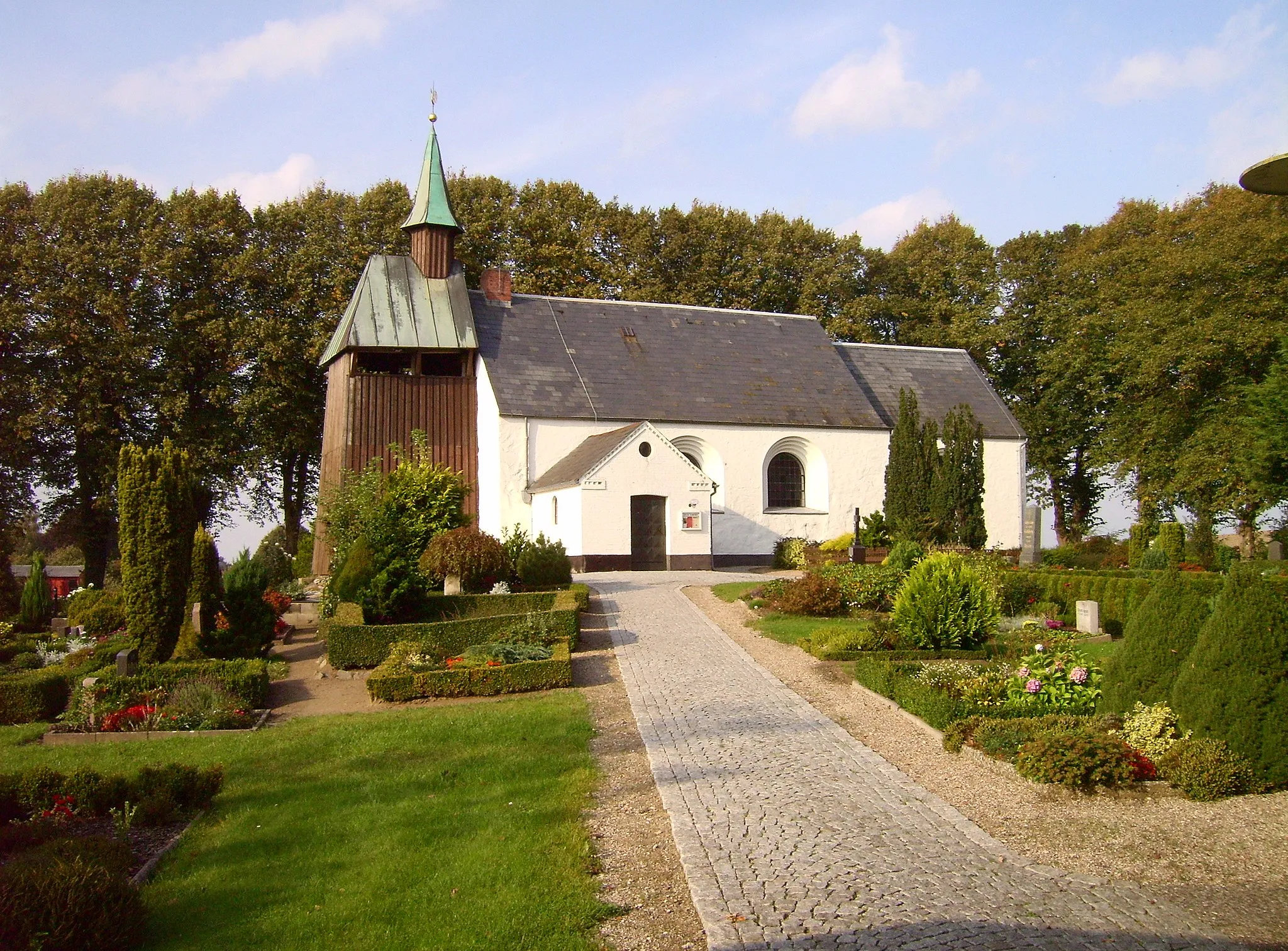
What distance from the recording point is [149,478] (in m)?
13.3

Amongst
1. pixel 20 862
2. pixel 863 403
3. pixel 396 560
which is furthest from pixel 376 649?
pixel 863 403

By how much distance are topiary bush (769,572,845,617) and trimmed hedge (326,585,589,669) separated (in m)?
3.81

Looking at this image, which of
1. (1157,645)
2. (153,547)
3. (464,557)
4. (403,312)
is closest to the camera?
(1157,645)

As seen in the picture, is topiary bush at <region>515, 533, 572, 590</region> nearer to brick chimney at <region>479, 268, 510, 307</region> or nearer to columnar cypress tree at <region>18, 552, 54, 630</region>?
columnar cypress tree at <region>18, 552, 54, 630</region>

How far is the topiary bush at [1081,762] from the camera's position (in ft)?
23.3

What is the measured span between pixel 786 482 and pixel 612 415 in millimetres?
5691

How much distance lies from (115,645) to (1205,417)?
28463mm

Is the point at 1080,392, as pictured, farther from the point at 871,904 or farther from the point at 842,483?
the point at 871,904

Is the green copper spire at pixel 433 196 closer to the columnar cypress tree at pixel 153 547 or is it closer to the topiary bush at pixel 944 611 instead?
the columnar cypress tree at pixel 153 547

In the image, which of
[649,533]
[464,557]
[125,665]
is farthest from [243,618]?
[649,533]

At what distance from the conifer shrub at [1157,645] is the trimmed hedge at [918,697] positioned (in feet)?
2.89

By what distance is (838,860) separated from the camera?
5.95m

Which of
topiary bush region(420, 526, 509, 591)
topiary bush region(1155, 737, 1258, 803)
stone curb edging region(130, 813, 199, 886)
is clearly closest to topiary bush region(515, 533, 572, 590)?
topiary bush region(420, 526, 509, 591)

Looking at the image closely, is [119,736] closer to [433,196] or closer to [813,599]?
[813,599]
